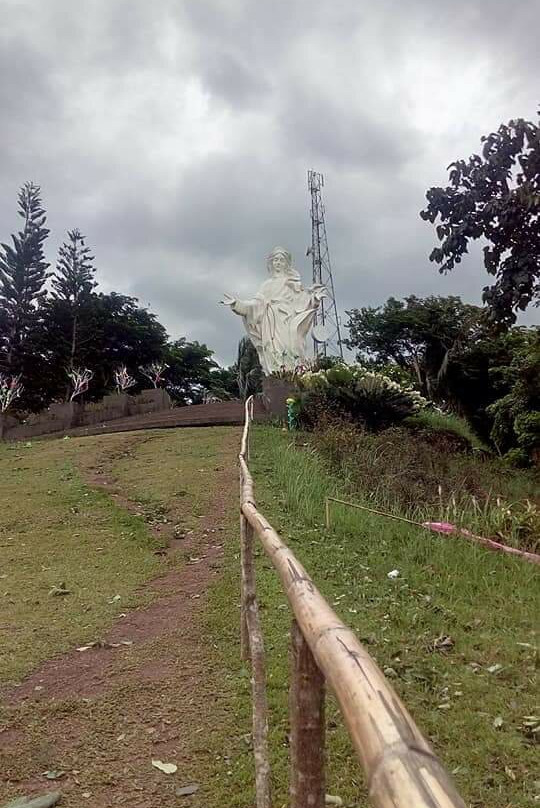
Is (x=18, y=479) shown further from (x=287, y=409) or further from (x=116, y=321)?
(x=116, y=321)

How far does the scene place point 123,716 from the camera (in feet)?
9.36

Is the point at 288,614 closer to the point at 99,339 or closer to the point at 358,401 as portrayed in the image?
the point at 358,401

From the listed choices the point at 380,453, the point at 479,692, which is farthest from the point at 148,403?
the point at 479,692

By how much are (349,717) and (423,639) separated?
8.98 feet

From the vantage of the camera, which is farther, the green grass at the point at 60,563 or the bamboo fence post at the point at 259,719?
the green grass at the point at 60,563

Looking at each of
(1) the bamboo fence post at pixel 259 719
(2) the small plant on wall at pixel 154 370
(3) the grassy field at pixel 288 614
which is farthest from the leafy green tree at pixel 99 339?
(1) the bamboo fence post at pixel 259 719

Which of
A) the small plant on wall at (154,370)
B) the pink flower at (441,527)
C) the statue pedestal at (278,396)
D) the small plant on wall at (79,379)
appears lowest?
the pink flower at (441,527)

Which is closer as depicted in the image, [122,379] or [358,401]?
[358,401]

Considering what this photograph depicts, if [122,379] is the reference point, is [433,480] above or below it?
below

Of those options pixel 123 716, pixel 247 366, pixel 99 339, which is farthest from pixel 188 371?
pixel 123 716

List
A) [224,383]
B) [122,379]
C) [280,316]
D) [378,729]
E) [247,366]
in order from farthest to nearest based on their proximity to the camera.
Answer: [224,383] → [247,366] → [122,379] → [280,316] → [378,729]

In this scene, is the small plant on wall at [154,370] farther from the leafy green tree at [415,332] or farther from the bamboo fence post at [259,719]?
the bamboo fence post at [259,719]

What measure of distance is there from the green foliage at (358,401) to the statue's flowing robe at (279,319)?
13.8 feet

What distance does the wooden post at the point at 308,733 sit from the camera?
1.30 m
